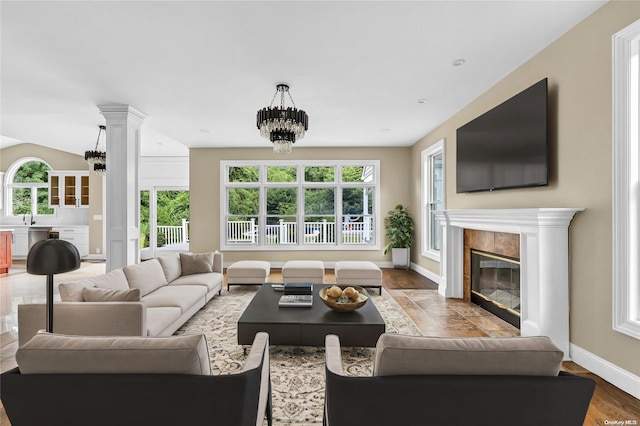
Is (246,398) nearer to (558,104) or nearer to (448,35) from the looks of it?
(448,35)

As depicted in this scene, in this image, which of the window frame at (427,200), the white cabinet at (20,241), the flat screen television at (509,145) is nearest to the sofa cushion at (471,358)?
the flat screen television at (509,145)

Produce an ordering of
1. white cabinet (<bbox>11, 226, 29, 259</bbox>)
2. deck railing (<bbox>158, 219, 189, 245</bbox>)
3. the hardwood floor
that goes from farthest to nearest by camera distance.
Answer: deck railing (<bbox>158, 219, 189, 245</bbox>)
white cabinet (<bbox>11, 226, 29, 259</bbox>)
the hardwood floor

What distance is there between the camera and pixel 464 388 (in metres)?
1.22

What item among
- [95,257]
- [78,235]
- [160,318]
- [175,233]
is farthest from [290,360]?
[78,235]

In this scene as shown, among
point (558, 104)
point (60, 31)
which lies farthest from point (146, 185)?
point (558, 104)

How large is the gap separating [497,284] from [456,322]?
2.61ft

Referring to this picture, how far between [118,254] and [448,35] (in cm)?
484

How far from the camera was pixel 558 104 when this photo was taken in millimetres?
3016

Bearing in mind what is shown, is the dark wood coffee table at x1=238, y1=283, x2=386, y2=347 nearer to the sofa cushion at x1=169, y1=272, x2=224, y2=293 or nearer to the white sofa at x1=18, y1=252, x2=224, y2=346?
the white sofa at x1=18, y1=252, x2=224, y2=346

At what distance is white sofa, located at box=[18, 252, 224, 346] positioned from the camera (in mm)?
2479

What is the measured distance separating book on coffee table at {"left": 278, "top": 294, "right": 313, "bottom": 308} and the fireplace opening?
234cm

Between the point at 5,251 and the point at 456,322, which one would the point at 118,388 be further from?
the point at 5,251

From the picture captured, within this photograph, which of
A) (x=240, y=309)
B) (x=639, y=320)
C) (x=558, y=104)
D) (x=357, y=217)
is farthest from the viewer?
(x=357, y=217)

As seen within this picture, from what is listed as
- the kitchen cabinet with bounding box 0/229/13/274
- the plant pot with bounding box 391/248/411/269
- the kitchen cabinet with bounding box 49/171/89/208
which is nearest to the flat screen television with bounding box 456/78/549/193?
the plant pot with bounding box 391/248/411/269
